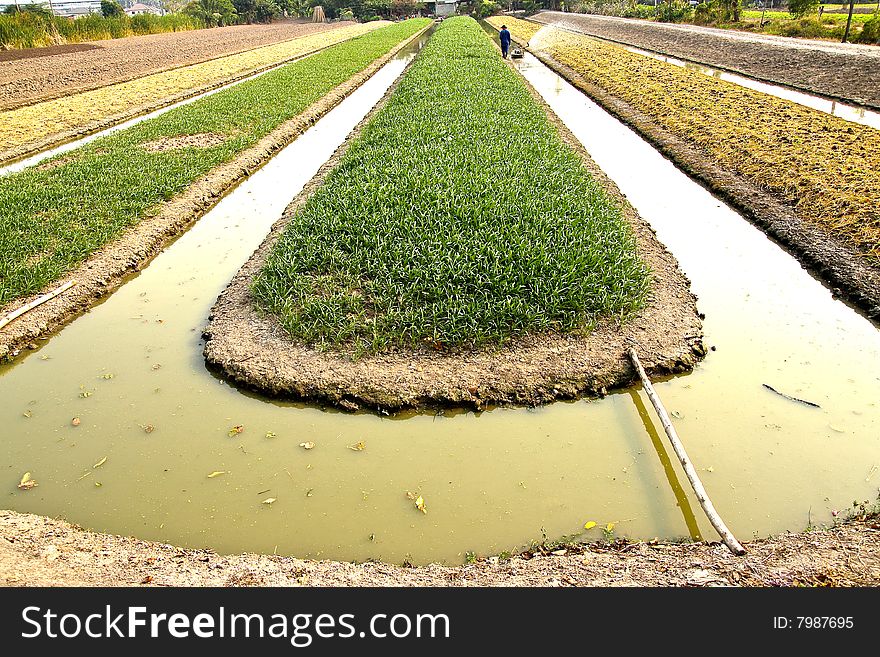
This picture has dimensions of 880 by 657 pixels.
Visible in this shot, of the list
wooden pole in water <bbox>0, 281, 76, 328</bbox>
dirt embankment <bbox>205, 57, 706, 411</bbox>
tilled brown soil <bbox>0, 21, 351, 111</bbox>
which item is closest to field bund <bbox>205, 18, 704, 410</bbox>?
dirt embankment <bbox>205, 57, 706, 411</bbox>

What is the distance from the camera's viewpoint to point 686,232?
25.7 ft

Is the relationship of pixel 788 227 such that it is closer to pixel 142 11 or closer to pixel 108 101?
pixel 108 101

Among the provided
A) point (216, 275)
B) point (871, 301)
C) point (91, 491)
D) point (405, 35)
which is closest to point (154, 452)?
point (91, 491)

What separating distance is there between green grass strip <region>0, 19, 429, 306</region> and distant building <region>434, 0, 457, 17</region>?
68.5m

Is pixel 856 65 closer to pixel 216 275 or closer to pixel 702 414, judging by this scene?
pixel 702 414

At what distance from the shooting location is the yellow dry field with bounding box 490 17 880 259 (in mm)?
7574

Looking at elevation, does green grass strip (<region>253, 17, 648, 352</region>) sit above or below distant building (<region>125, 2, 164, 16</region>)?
below

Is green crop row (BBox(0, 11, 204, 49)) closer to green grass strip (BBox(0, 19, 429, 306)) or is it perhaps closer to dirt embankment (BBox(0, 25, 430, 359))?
green grass strip (BBox(0, 19, 429, 306))

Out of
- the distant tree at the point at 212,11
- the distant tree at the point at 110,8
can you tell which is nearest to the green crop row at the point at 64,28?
the distant tree at the point at 212,11

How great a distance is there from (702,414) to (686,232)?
4158 millimetres

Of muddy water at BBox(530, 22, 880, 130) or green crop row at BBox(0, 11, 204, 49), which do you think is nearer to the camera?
muddy water at BBox(530, 22, 880, 130)

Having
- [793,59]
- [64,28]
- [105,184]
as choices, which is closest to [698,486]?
[105,184]

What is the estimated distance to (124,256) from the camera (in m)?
7.21

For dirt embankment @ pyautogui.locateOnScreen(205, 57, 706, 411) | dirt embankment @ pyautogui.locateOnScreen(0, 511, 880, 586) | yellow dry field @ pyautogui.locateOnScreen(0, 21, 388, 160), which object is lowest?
dirt embankment @ pyautogui.locateOnScreen(0, 511, 880, 586)
